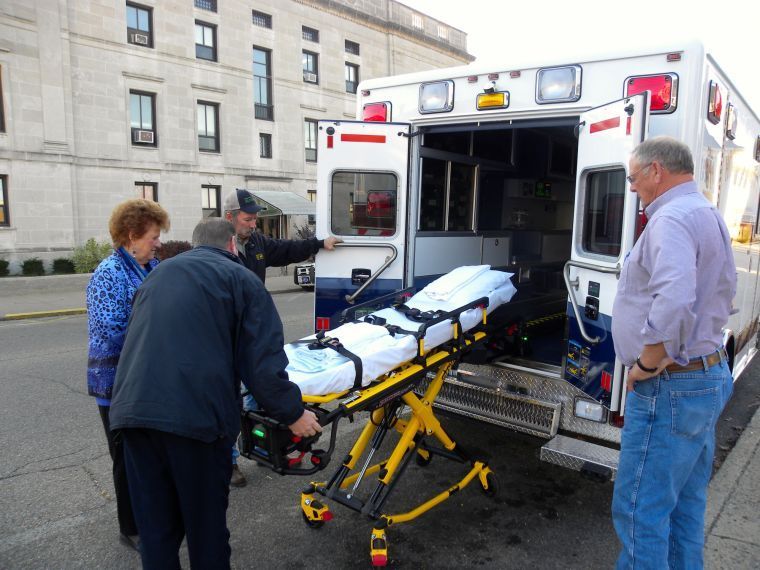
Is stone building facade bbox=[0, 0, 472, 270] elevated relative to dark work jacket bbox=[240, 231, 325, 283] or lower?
elevated

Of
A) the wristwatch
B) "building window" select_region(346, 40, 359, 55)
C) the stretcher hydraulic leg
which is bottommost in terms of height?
the stretcher hydraulic leg

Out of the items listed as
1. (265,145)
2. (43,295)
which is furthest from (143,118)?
(43,295)

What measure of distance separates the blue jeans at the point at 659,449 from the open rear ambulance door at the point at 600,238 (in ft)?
3.22

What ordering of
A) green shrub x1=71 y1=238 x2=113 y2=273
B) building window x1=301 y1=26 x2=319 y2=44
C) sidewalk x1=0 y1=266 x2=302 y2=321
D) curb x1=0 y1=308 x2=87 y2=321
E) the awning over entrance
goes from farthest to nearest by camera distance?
building window x1=301 y1=26 x2=319 y2=44 < the awning over entrance < green shrub x1=71 y1=238 x2=113 y2=273 < sidewalk x1=0 y1=266 x2=302 y2=321 < curb x1=0 y1=308 x2=87 y2=321

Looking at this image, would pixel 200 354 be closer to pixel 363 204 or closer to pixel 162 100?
pixel 363 204

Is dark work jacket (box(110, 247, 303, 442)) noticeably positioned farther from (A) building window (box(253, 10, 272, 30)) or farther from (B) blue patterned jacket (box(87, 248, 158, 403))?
(A) building window (box(253, 10, 272, 30))

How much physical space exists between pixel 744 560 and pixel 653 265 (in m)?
2.02

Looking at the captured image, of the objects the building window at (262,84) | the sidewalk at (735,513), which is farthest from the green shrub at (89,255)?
the sidewalk at (735,513)

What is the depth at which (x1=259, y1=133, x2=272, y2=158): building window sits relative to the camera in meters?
21.9

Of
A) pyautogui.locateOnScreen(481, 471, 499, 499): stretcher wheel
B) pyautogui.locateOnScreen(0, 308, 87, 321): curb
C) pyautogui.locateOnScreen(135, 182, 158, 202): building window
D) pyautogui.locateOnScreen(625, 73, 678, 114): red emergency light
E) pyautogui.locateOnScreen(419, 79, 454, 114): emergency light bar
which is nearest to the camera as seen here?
pyautogui.locateOnScreen(625, 73, 678, 114): red emergency light

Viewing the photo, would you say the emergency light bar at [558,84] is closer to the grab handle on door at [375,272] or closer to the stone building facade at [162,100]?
the grab handle on door at [375,272]

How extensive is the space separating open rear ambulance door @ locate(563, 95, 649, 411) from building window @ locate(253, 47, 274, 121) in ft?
64.8

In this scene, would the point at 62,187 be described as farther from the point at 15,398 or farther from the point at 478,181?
the point at 478,181

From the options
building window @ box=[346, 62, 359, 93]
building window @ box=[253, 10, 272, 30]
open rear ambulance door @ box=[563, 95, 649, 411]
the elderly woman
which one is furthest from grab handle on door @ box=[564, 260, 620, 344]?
building window @ box=[346, 62, 359, 93]
